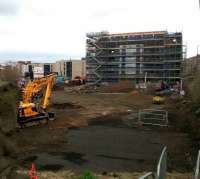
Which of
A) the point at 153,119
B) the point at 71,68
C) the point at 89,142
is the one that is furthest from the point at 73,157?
the point at 71,68

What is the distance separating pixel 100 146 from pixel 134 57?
270 feet

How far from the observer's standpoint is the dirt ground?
53.5ft

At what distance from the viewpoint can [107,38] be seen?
348ft

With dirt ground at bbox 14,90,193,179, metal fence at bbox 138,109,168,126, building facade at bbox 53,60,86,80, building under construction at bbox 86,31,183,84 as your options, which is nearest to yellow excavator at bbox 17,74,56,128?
dirt ground at bbox 14,90,193,179

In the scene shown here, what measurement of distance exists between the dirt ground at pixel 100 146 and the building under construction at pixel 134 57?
2640 inches

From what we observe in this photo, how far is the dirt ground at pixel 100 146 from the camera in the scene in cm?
1630

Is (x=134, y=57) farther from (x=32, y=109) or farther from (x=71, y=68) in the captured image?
(x=32, y=109)

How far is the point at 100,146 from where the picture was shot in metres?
20.8

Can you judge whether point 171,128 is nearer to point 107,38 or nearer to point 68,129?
point 68,129

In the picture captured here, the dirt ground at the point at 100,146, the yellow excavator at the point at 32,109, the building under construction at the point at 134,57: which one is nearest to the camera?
the dirt ground at the point at 100,146

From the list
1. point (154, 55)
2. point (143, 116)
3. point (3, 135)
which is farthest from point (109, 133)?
point (154, 55)

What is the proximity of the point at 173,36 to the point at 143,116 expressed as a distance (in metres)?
68.5

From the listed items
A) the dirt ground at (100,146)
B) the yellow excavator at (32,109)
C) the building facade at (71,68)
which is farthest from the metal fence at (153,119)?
the building facade at (71,68)

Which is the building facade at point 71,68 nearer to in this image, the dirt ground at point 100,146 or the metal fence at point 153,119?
the metal fence at point 153,119
